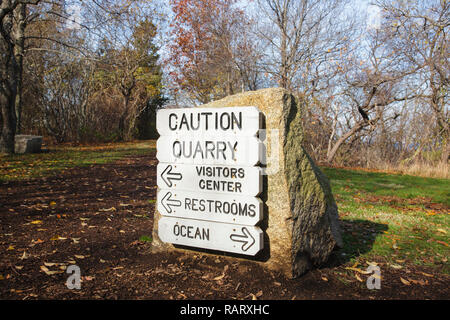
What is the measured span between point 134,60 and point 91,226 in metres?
17.9

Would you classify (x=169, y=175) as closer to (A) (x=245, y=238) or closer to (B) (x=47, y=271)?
(A) (x=245, y=238)

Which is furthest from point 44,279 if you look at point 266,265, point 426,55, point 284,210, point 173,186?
point 426,55

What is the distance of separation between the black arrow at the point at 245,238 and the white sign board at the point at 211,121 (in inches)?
37.6

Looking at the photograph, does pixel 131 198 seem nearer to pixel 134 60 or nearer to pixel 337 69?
pixel 337 69

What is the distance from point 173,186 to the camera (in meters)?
3.85

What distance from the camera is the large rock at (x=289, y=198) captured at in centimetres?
341

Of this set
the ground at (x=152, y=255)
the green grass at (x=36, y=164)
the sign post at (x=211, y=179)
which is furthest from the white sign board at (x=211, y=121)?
the green grass at (x=36, y=164)

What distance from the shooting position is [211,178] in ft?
11.9

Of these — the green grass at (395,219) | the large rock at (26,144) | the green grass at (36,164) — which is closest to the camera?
the green grass at (395,219)

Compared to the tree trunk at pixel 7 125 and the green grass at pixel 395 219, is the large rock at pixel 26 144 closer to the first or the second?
the tree trunk at pixel 7 125

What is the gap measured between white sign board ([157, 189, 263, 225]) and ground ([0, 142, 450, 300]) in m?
0.50

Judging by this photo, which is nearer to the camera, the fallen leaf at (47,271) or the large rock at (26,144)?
the fallen leaf at (47,271)

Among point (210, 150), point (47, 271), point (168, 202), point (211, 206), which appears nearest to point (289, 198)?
point (211, 206)

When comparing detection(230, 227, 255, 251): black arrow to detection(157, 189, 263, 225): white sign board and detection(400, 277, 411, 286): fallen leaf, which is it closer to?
detection(157, 189, 263, 225): white sign board
